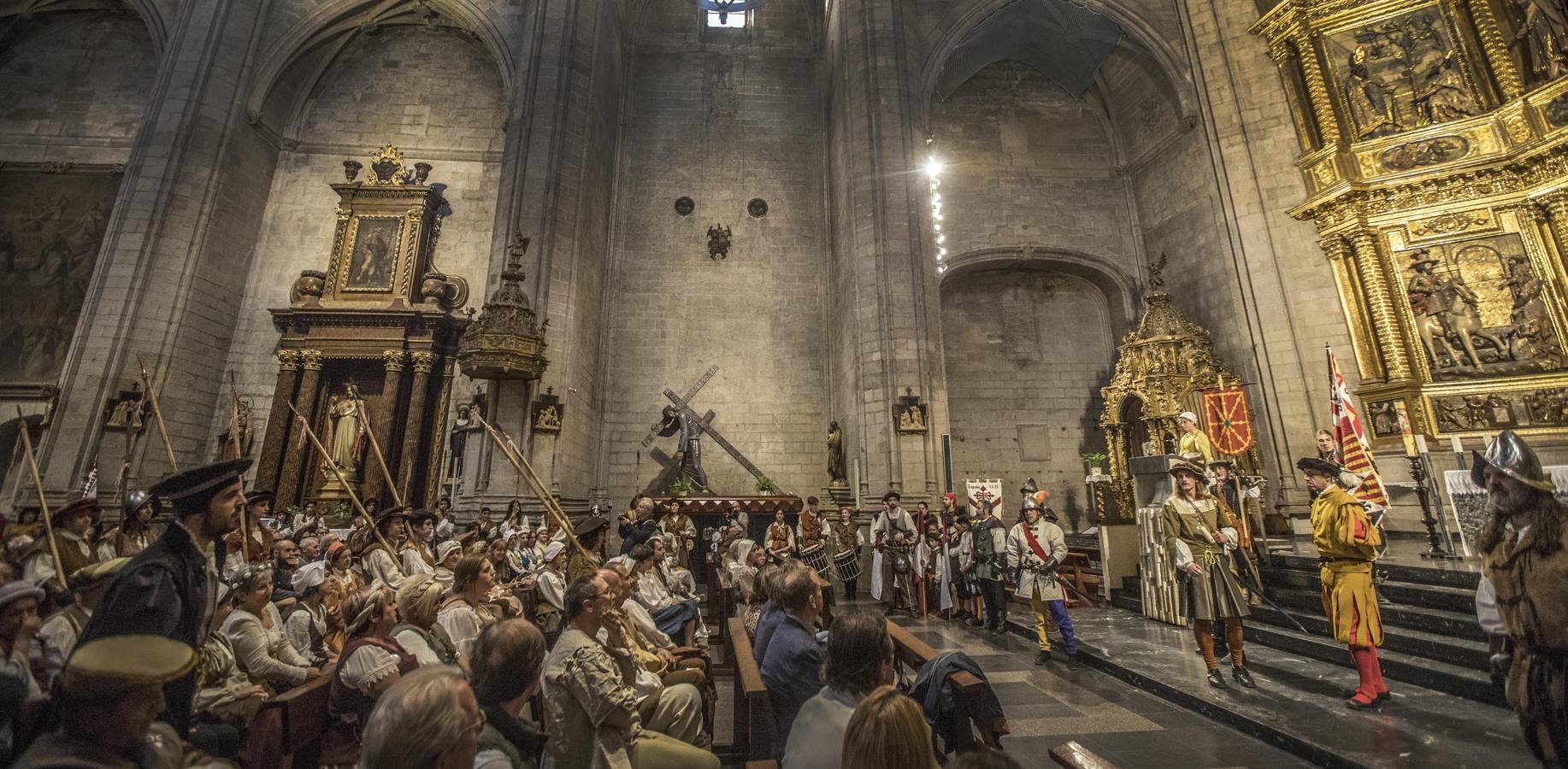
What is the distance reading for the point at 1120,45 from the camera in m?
13.7

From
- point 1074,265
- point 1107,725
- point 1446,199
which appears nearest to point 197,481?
point 1107,725

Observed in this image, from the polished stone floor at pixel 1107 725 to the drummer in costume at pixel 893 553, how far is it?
2.71 metres

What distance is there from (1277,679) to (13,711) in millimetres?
6353

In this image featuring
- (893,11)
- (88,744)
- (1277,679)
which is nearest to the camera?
(88,744)

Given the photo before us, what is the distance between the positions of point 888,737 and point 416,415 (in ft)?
41.0

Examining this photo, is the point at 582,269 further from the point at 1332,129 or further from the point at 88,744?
the point at 1332,129

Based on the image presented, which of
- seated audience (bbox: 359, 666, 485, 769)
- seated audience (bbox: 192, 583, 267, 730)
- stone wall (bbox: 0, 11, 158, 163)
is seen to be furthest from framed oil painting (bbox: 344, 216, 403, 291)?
seated audience (bbox: 359, 666, 485, 769)

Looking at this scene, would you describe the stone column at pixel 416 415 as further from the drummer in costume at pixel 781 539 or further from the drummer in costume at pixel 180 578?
the drummer in costume at pixel 180 578

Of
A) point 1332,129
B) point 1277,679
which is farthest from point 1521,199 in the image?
point 1277,679

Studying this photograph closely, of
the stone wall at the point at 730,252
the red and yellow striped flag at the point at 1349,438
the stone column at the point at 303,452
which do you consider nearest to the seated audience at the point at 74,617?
the stone column at the point at 303,452

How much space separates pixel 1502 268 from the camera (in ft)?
29.1

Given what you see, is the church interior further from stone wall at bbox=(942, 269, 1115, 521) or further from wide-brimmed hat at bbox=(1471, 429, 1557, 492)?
wide-brimmed hat at bbox=(1471, 429, 1557, 492)

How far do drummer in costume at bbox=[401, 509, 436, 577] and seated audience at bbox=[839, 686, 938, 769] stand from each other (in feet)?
17.4

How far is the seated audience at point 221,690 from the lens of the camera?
Answer: 8.64 feet
